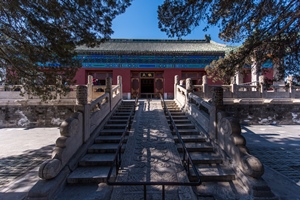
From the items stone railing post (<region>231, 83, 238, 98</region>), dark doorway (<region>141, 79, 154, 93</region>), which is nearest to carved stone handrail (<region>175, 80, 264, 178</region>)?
stone railing post (<region>231, 83, 238, 98</region>)

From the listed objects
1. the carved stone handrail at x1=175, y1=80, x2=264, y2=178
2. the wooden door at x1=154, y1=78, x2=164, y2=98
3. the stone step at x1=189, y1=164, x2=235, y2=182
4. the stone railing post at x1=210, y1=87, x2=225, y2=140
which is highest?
the wooden door at x1=154, y1=78, x2=164, y2=98

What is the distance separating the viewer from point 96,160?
4395 mm

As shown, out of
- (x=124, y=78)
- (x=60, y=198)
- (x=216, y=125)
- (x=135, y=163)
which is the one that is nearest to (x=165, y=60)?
(x=124, y=78)

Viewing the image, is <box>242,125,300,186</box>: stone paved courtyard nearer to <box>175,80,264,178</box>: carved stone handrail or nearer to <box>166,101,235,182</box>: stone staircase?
<box>175,80,264,178</box>: carved stone handrail

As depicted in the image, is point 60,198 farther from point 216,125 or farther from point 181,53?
point 181,53

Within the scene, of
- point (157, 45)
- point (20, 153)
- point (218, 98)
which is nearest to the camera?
point (218, 98)

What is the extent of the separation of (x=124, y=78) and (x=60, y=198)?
14122mm

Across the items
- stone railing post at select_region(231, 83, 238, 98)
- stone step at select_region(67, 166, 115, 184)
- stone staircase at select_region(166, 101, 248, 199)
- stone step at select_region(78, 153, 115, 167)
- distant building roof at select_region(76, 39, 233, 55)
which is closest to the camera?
stone staircase at select_region(166, 101, 248, 199)

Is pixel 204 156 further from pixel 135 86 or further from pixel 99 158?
pixel 135 86

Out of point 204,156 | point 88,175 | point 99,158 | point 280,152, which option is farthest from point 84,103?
point 280,152

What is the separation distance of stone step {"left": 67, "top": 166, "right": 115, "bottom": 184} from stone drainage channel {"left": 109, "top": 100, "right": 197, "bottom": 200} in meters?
0.40

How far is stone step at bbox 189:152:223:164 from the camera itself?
4461 millimetres

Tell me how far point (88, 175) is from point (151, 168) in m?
1.46

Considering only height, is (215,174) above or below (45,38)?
below
